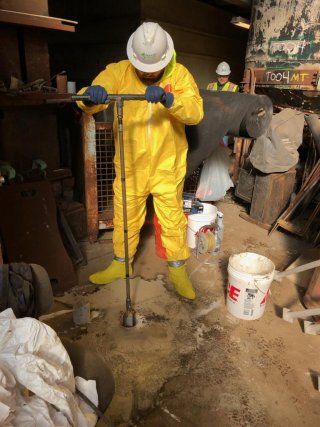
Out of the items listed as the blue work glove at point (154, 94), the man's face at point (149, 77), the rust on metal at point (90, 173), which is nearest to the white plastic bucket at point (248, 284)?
the blue work glove at point (154, 94)

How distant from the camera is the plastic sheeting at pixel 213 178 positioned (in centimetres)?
370

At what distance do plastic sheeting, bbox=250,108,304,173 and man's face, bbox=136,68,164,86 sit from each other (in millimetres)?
1704

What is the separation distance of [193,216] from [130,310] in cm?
117

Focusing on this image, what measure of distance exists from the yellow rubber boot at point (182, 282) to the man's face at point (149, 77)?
1366mm

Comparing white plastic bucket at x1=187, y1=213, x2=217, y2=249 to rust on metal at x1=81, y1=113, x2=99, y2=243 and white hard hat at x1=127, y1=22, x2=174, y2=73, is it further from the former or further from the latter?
white hard hat at x1=127, y1=22, x2=174, y2=73

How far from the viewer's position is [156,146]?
7.45ft

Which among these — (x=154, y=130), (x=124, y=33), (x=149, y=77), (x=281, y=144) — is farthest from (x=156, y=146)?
(x=124, y=33)

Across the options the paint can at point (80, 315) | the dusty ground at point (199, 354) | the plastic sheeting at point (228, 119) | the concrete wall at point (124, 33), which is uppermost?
the concrete wall at point (124, 33)

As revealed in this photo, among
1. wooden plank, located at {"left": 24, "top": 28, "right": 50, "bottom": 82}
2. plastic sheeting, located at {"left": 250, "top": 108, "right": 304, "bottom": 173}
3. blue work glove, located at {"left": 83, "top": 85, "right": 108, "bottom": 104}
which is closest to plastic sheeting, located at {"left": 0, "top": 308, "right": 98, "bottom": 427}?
blue work glove, located at {"left": 83, "top": 85, "right": 108, "bottom": 104}

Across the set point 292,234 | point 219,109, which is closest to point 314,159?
point 292,234

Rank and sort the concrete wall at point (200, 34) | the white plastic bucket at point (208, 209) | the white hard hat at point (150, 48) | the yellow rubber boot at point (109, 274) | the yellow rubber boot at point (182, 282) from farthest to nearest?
the concrete wall at point (200, 34) < the white plastic bucket at point (208, 209) < the yellow rubber boot at point (109, 274) < the yellow rubber boot at point (182, 282) < the white hard hat at point (150, 48)

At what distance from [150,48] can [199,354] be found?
186 centimetres

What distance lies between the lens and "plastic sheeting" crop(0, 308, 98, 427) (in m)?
0.83

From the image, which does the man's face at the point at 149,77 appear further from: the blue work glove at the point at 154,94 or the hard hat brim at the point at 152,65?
the blue work glove at the point at 154,94
